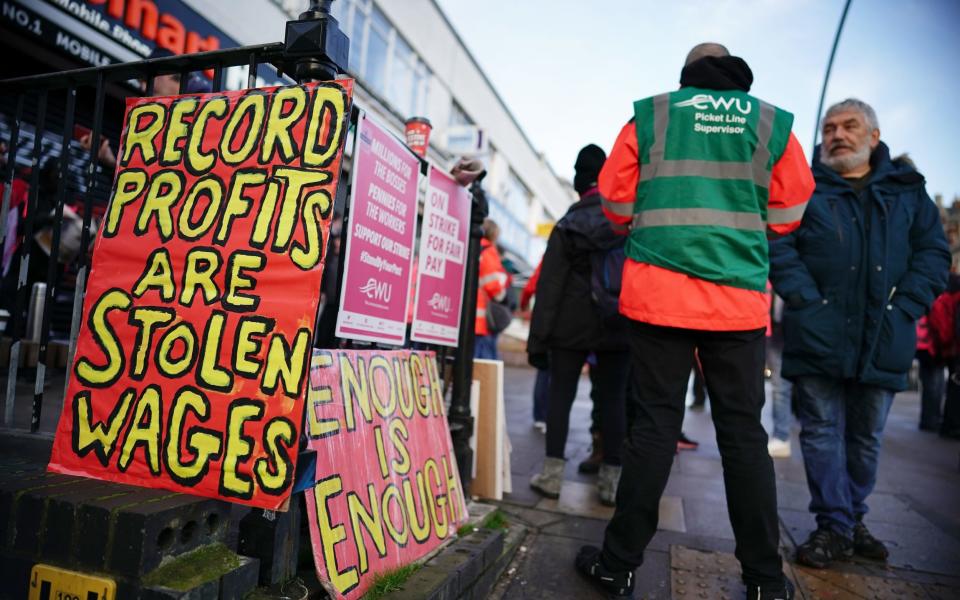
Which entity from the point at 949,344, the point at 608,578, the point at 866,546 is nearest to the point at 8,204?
the point at 608,578

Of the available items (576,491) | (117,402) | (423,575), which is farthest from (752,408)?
(117,402)

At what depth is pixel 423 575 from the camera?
2.02 metres

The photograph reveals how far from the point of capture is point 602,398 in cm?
365

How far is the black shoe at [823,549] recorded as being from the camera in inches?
105

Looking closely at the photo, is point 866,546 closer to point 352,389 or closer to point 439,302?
point 439,302

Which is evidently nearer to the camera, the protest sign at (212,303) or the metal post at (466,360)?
the protest sign at (212,303)

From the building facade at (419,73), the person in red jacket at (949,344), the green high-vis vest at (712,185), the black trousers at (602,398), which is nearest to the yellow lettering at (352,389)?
the green high-vis vest at (712,185)

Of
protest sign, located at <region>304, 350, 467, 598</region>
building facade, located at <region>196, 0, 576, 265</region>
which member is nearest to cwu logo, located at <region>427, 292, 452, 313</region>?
protest sign, located at <region>304, 350, 467, 598</region>

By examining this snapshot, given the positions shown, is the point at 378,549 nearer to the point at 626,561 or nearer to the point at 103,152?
the point at 626,561

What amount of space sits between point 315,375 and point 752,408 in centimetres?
157

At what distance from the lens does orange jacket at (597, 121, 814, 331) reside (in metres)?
2.17

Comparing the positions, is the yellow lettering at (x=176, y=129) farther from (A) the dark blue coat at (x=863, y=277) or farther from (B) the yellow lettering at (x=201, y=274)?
(A) the dark blue coat at (x=863, y=277)

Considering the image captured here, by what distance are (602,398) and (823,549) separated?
53.2 inches

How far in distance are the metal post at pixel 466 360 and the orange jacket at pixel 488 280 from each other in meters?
2.45
